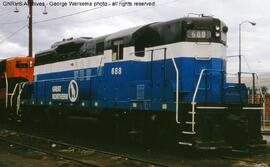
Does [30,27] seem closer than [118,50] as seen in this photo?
No

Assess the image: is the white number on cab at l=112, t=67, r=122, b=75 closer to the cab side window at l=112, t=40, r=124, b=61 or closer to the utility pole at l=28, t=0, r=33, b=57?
the cab side window at l=112, t=40, r=124, b=61

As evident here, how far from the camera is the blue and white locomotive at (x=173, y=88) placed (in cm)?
1025

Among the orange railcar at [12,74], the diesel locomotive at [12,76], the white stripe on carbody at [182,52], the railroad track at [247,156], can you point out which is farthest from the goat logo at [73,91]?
the orange railcar at [12,74]

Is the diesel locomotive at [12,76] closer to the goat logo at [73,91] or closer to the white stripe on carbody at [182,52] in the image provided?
the goat logo at [73,91]

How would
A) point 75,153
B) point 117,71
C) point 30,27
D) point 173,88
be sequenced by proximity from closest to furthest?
point 173,88 → point 75,153 → point 117,71 → point 30,27

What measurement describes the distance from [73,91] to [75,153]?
3.81m

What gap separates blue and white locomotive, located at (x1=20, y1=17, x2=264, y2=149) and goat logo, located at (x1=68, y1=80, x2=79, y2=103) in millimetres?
637

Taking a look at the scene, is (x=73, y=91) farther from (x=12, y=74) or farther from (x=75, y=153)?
(x=12, y=74)

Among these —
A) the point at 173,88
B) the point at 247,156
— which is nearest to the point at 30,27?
the point at 173,88

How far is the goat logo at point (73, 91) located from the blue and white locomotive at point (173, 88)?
637 mm

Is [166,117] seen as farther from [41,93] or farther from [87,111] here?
[41,93]

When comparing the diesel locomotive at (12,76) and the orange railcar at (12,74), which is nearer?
the diesel locomotive at (12,76)

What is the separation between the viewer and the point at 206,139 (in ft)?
32.9

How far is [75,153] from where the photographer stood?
11.5 m
